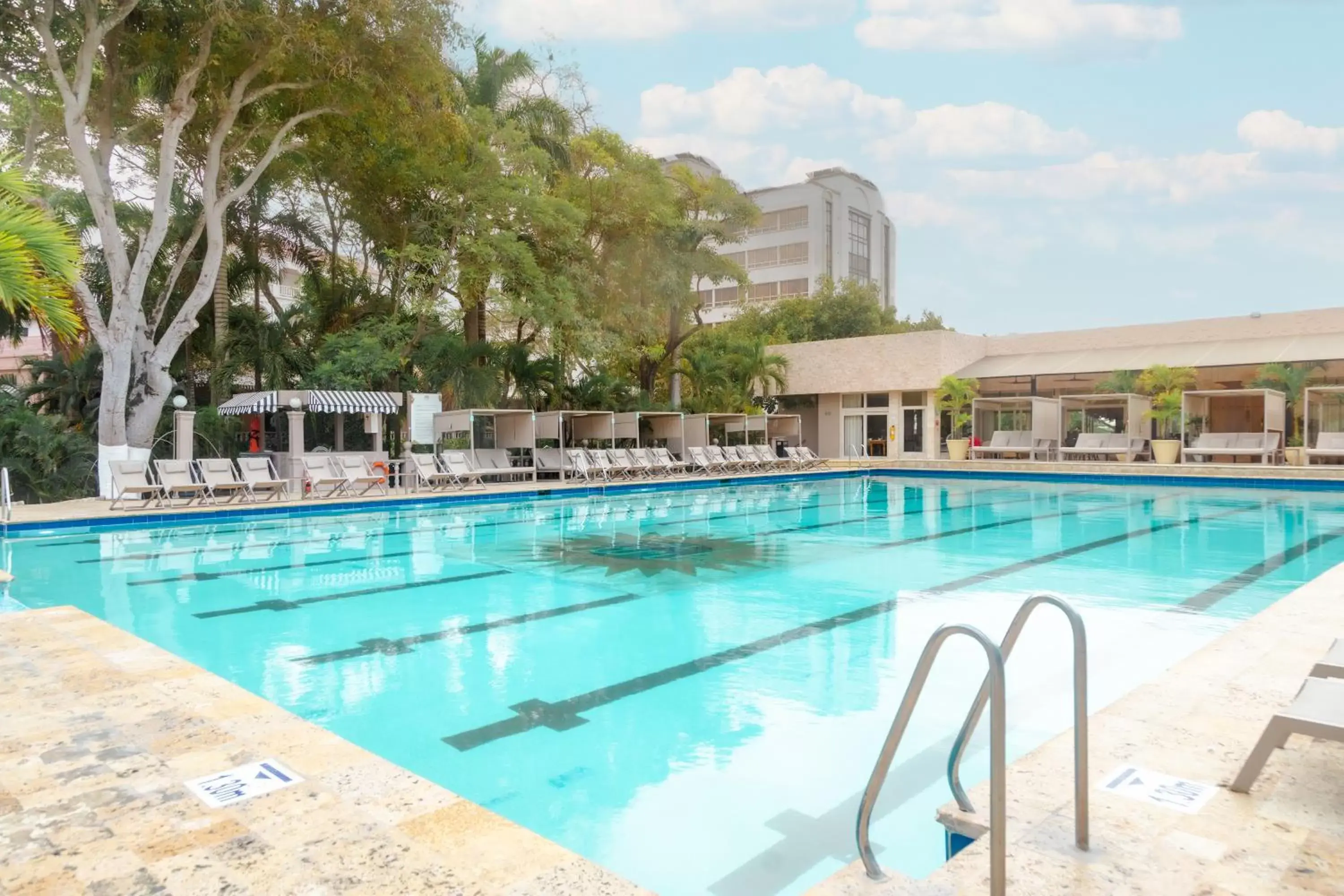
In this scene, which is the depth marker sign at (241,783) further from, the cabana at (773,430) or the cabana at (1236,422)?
the cabana at (1236,422)

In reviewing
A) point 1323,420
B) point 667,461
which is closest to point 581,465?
point 667,461

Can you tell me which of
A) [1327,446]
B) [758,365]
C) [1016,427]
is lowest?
[1327,446]

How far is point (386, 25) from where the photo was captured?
15977 millimetres

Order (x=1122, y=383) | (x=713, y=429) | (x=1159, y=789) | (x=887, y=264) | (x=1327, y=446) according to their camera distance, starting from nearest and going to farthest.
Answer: (x=1159, y=789) → (x=1327, y=446) → (x=1122, y=383) → (x=713, y=429) → (x=887, y=264)

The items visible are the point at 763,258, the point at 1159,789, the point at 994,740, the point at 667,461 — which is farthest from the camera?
the point at 763,258

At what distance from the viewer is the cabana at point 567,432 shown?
806 inches

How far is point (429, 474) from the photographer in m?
17.3

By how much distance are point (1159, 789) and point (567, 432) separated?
21221 mm

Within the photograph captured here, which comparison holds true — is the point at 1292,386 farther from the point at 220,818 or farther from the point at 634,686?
the point at 220,818

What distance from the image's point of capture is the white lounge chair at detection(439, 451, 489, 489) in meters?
17.6

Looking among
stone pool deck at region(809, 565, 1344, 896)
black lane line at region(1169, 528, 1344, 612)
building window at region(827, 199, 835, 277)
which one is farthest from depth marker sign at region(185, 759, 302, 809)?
building window at region(827, 199, 835, 277)

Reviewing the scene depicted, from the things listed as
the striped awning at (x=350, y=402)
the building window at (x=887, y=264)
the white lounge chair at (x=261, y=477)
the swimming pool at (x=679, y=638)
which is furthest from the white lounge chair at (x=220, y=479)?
the building window at (x=887, y=264)

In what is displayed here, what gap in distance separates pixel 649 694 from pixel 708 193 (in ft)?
78.5

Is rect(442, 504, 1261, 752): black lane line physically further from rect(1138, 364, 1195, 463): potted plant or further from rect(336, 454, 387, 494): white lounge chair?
rect(1138, 364, 1195, 463): potted plant
